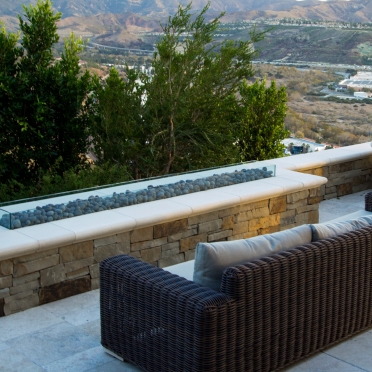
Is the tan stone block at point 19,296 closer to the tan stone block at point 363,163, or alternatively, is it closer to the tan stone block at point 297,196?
the tan stone block at point 297,196

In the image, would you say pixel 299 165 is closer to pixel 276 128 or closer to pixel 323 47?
pixel 276 128

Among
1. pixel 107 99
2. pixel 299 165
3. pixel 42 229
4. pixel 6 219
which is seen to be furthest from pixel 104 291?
pixel 107 99

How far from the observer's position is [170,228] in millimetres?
4672

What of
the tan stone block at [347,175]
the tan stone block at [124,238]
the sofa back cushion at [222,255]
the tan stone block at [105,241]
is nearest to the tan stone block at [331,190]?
the tan stone block at [347,175]

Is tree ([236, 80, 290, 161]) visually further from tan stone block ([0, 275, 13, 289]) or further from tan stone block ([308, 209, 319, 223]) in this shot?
tan stone block ([0, 275, 13, 289])

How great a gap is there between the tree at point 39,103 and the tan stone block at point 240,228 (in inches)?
132

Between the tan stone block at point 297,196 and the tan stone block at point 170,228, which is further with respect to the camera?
the tan stone block at point 297,196

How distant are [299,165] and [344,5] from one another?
36.1 ft

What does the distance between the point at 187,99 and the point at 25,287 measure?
429 centimetres

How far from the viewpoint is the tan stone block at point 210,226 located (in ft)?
16.1

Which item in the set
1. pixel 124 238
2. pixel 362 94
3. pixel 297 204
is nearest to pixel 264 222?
pixel 297 204

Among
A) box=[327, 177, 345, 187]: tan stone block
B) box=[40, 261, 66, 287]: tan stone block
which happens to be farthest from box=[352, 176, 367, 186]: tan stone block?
box=[40, 261, 66, 287]: tan stone block

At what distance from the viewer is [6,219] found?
4227mm

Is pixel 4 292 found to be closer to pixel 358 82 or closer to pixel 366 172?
pixel 366 172
